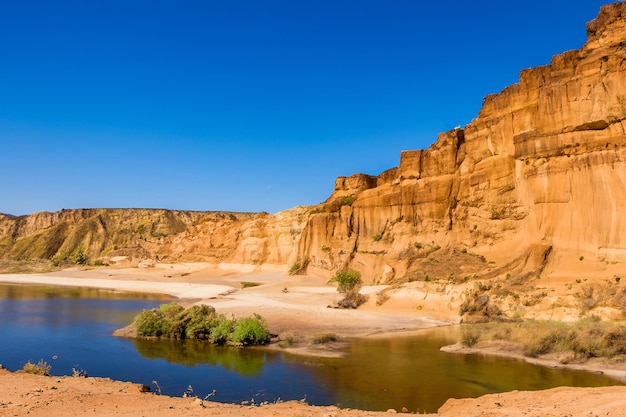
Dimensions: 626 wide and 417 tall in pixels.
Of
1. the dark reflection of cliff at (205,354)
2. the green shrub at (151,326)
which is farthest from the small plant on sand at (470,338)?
the green shrub at (151,326)

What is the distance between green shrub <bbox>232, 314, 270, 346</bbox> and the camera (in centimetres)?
2250

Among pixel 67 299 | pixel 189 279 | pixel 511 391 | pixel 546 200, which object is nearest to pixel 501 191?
pixel 546 200

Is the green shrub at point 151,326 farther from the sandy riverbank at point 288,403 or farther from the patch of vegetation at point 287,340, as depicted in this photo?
the patch of vegetation at point 287,340

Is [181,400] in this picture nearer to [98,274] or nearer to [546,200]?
[546,200]

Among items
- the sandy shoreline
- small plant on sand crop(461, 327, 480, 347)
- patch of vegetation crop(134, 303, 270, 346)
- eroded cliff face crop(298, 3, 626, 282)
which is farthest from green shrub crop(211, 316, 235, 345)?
eroded cliff face crop(298, 3, 626, 282)

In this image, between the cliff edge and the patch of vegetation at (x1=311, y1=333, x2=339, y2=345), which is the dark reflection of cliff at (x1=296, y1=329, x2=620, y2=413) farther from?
the cliff edge

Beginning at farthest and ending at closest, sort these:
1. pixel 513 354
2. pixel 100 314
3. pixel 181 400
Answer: pixel 100 314 → pixel 513 354 → pixel 181 400

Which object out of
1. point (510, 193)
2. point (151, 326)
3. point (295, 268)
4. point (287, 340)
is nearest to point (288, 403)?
point (287, 340)

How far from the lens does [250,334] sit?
22.5 meters

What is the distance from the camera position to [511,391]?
14836 mm

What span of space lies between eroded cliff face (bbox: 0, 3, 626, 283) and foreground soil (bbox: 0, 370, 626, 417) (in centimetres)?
2054

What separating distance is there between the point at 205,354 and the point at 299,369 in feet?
16.1

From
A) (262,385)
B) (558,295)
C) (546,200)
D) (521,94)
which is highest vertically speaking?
(521,94)

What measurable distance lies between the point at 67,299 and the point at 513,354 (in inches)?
1491
